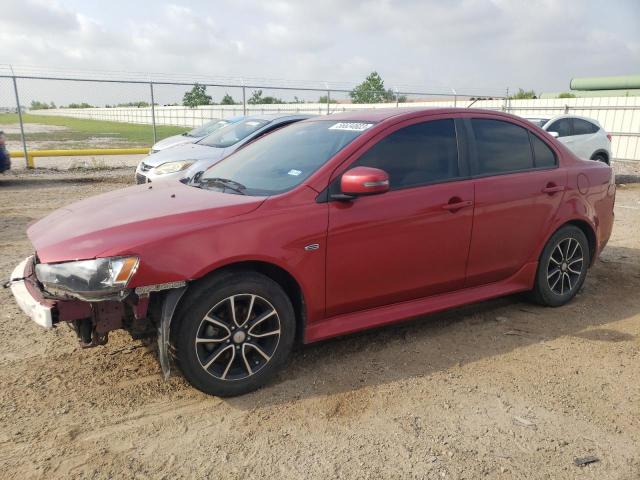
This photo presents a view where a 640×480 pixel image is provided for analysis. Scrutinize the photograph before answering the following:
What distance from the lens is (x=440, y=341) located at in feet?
13.2

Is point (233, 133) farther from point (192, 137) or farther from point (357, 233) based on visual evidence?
point (357, 233)

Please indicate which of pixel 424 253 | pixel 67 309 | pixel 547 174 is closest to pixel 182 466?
pixel 67 309

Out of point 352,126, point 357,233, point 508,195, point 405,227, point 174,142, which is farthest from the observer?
point 174,142

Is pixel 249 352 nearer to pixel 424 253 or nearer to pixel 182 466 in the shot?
pixel 182 466

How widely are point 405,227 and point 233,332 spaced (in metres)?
1.36

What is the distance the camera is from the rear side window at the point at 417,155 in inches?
145

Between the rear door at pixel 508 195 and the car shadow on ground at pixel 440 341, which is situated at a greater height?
the rear door at pixel 508 195

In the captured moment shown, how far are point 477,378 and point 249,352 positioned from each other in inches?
58.6

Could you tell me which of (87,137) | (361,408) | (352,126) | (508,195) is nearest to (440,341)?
(361,408)

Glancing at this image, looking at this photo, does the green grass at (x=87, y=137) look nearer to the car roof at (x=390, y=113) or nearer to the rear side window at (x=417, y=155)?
the car roof at (x=390, y=113)

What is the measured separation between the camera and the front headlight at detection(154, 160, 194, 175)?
8297 mm

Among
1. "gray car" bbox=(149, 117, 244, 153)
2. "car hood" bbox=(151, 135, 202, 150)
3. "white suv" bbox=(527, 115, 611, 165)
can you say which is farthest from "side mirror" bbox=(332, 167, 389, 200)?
"white suv" bbox=(527, 115, 611, 165)

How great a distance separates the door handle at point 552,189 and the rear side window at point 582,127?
886 cm

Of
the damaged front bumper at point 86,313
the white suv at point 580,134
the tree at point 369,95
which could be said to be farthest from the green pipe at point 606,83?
the damaged front bumper at point 86,313
